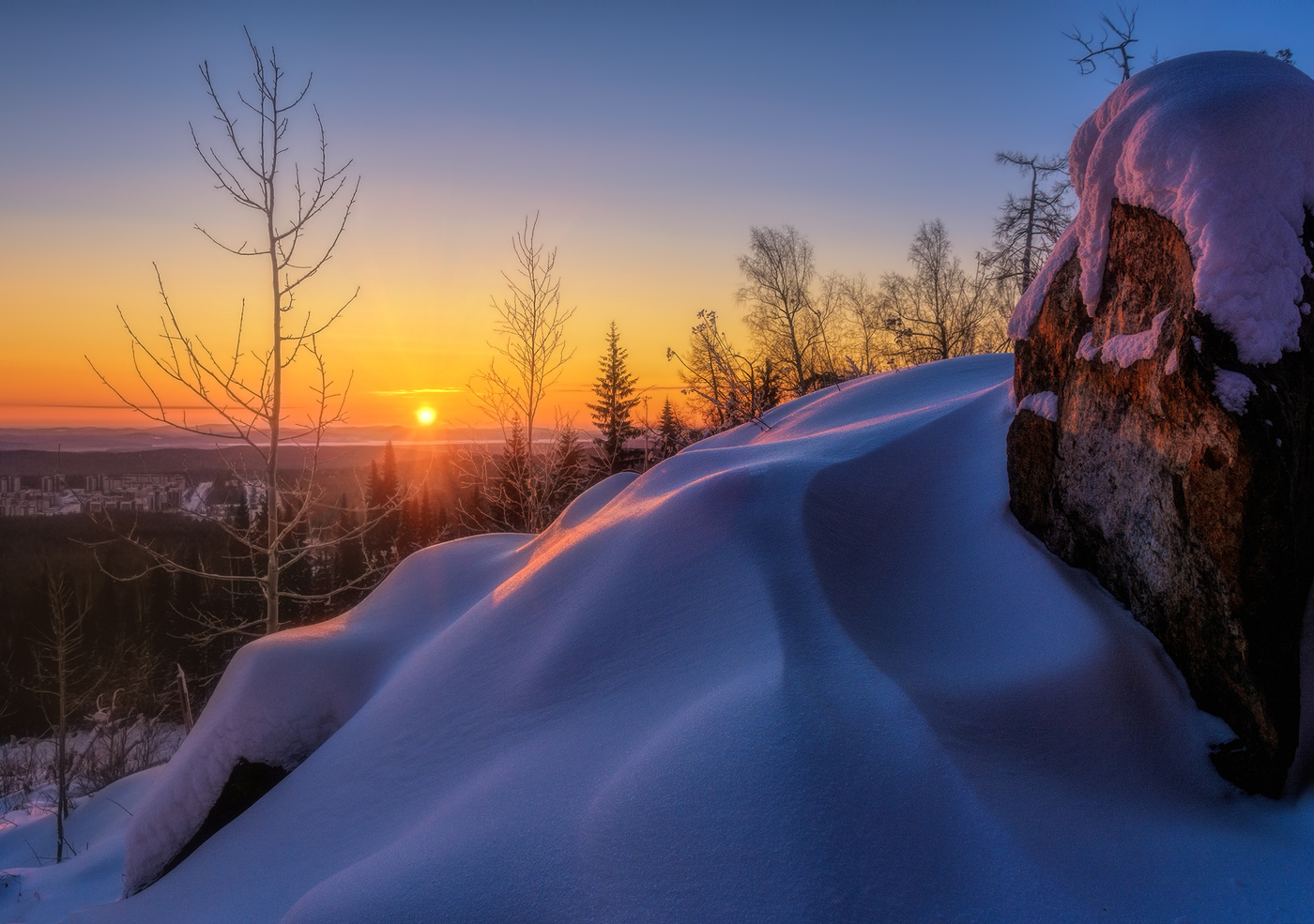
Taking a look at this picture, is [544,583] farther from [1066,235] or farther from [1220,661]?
[1066,235]

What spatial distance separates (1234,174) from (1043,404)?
124cm

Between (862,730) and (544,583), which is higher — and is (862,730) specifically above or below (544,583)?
below

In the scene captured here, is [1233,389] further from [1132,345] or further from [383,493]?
[383,493]

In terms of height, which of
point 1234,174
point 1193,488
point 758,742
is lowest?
point 758,742

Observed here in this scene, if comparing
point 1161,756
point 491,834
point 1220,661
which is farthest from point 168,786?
point 1220,661

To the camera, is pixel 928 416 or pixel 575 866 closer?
pixel 575 866

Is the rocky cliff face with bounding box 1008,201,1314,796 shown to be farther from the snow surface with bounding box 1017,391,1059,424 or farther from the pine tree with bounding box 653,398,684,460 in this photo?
the pine tree with bounding box 653,398,684,460

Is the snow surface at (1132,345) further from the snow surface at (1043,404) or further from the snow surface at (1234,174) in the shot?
the snow surface at (1043,404)

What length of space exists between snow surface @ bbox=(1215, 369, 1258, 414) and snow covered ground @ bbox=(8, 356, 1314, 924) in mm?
867

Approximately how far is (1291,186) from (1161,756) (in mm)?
1999

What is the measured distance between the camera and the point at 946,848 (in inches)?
67.1

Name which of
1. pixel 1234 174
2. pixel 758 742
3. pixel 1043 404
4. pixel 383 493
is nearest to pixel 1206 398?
pixel 1234 174

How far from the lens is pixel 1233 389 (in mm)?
2182

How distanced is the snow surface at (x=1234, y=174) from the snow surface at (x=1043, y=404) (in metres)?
0.94
